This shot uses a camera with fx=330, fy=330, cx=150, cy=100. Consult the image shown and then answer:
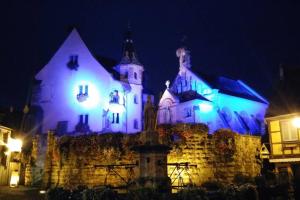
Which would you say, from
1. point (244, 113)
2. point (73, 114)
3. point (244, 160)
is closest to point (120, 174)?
point (244, 160)

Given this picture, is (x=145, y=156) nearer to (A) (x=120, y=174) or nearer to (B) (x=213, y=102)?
(A) (x=120, y=174)

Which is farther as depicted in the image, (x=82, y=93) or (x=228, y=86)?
(x=228, y=86)

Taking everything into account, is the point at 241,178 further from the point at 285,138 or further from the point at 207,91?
the point at 207,91

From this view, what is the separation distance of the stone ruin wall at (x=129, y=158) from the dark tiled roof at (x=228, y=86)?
23093mm

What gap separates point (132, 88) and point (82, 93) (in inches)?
282

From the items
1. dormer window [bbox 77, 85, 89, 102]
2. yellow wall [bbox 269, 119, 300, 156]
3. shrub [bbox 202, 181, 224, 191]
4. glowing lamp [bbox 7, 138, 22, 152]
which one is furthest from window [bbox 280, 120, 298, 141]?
dormer window [bbox 77, 85, 89, 102]

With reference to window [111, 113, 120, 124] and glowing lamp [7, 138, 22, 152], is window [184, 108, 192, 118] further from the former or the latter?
glowing lamp [7, 138, 22, 152]

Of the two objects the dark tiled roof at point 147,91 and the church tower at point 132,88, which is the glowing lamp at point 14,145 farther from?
the dark tiled roof at point 147,91

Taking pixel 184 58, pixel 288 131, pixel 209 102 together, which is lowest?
pixel 288 131

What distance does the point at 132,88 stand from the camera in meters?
47.1

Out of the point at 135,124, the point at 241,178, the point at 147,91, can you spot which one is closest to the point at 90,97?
the point at 135,124

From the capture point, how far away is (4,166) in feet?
110

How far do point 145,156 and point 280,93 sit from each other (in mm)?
13956

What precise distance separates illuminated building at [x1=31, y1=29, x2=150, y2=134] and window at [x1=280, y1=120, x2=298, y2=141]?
912 inches
